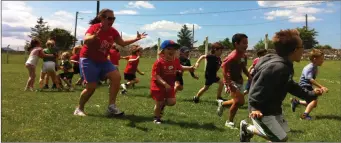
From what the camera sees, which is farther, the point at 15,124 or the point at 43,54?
the point at 43,54

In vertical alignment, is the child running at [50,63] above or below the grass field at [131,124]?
above

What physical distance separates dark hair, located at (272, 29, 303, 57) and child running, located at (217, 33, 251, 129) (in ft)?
8.59

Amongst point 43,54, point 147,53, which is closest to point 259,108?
point 43,54

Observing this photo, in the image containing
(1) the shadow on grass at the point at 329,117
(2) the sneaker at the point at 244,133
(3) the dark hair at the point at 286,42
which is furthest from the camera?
(1) the shadow on grass at the point at 329,117

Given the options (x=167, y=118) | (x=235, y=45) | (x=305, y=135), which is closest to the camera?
(x=305, y=135)

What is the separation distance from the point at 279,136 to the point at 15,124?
4437mm

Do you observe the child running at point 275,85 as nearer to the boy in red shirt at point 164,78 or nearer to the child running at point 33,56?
the boy in red shirt at point 164,78

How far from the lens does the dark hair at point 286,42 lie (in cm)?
483

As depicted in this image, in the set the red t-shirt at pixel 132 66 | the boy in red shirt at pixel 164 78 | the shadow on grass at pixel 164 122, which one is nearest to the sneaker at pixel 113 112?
the shadow on grass at pixel 164 122

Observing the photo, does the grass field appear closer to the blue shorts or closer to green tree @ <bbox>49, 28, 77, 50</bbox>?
the blue shorts

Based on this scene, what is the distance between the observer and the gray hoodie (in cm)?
468

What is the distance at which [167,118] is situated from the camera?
8125 mm

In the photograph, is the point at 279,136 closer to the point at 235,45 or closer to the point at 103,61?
the point at 235,45

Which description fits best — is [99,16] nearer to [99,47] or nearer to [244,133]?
[99,47]
